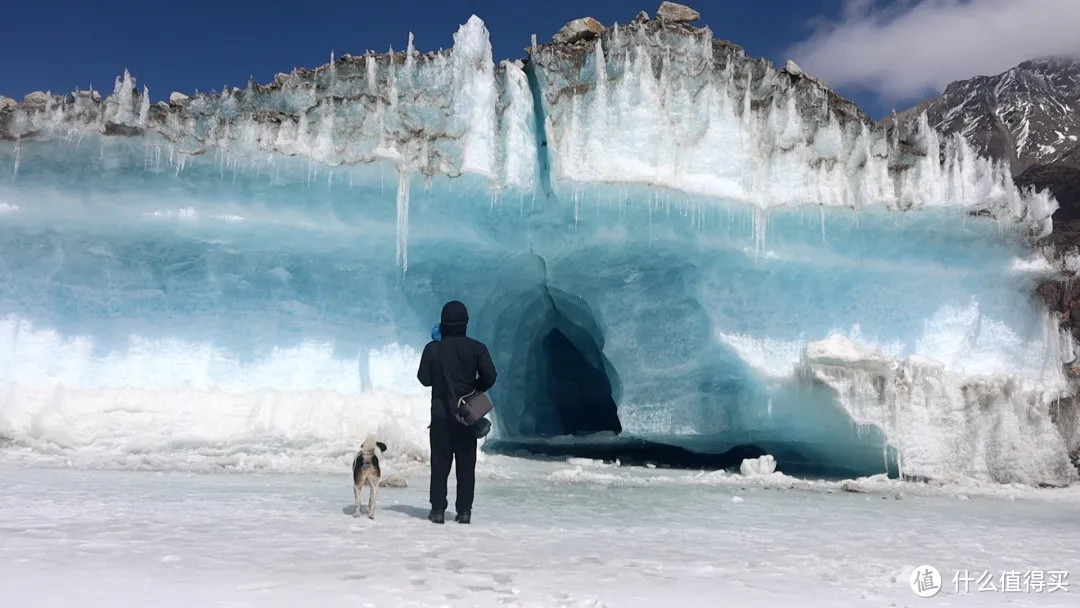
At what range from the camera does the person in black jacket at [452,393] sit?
15.9 feet

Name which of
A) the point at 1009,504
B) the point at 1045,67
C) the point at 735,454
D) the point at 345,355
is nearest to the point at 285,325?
the point at 345,355

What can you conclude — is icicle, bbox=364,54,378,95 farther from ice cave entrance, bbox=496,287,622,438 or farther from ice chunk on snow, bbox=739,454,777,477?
ice chunk on snow, bbox=739,454,777,477

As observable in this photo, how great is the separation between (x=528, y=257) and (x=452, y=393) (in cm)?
732

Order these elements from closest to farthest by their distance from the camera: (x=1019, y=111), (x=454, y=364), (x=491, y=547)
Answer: (x=491, y=547)
(x=454, y=364)
(x=1019, y=111)

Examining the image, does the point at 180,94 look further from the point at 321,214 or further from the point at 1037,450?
the point at 1037,450

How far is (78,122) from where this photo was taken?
32.4ft

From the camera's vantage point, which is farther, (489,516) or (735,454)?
(735,454)

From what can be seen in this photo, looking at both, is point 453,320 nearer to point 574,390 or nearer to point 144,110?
point 144,110

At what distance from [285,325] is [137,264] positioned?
82.5 inches

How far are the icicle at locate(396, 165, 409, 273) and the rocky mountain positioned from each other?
111ft

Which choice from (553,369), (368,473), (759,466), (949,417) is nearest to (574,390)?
(553,369)

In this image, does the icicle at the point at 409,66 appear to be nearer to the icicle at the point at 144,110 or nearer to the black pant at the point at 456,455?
the icicle at the point at 144,110

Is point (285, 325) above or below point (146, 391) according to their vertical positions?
above

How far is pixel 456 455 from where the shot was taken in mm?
4891
